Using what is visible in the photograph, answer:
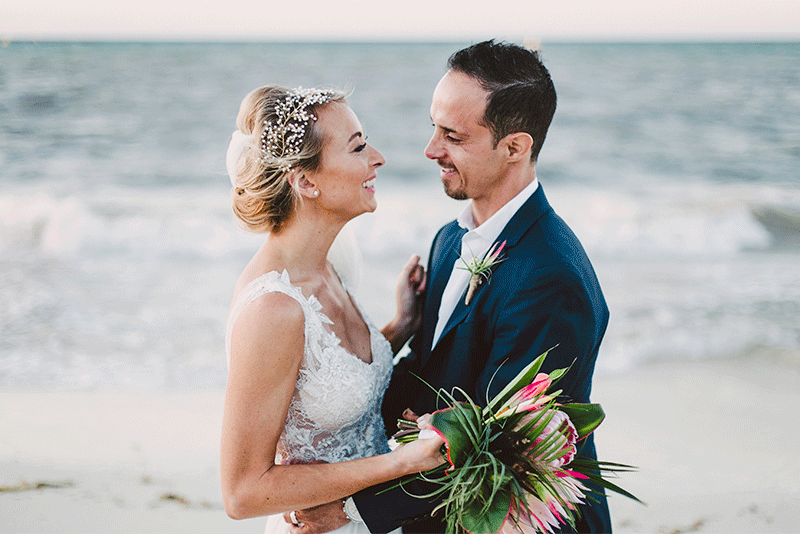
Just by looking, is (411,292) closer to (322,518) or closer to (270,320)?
(270,320)

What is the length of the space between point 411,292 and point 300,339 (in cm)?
110

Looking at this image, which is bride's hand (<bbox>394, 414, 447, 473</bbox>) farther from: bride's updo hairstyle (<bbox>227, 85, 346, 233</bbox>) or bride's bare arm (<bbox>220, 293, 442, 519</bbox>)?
bride's updo hairstyle (<bbox>227, 85, 346, 233</bbox>)

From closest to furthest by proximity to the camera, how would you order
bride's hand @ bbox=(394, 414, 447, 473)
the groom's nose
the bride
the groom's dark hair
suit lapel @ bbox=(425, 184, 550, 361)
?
bride's hand @ bbox=(394, 414, 447, 473), the bride, suit lapel @ bbox=(425, 184, 550, 361), the groom's dark hair, the groom's nose

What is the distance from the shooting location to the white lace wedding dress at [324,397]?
258cm

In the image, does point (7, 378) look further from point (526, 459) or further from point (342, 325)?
point (526, 459)

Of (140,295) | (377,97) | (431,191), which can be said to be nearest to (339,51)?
(377,97)

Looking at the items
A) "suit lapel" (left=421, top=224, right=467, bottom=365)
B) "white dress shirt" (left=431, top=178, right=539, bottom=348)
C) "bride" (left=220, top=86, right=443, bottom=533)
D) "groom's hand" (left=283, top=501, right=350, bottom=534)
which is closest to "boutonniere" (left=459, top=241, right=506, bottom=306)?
"white dress shirt" (left=431, top=178, right=539, bottom=348)

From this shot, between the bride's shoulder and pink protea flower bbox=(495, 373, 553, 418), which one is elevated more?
the bride's shoulder

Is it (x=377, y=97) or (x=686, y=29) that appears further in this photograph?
(x=377, y=97)

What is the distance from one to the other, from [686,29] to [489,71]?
20.8 metres

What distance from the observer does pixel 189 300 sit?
8.77 meters

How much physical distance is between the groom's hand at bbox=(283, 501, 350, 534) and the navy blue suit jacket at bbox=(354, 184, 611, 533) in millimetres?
164

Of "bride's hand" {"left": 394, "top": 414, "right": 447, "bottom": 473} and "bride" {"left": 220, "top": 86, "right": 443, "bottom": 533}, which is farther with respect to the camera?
"bride" {"left": 220, "top": 86, "right": 443, "bottom": 533}

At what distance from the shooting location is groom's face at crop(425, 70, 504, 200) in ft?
9.56
